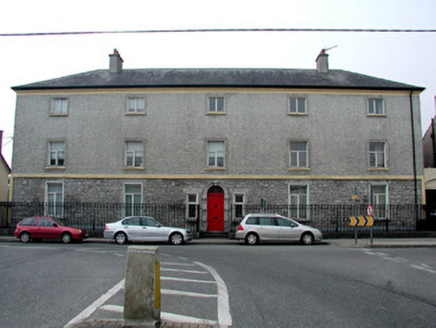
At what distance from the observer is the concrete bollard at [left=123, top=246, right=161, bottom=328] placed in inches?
205

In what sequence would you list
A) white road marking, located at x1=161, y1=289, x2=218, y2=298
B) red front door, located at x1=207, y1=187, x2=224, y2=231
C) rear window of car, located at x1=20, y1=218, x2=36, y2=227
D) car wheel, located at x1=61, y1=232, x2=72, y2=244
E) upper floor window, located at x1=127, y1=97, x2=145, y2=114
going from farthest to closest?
upper floor window, located at x1=127, y1=97, x2=145, y2=114, red front door, located at x1=207, y1=187, x2=224, y2=231, rear window of car, located at x1=20, y1=218, x2=36, y2=227, car wheel, located at x1=61, y1=232, x2=72, y2=244, white road marking, located at x1=161, y1=289, x2=218, y2=298

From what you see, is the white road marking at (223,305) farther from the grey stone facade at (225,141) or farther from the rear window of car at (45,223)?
the grey stone facade at (225,141)

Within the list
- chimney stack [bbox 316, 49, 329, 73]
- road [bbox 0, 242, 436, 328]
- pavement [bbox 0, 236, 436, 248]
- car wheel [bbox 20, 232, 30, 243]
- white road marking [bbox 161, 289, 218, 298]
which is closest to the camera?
road [bbox 0, 242, 436, 328]

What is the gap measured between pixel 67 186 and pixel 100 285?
18620 mm

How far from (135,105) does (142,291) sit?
72.6ft

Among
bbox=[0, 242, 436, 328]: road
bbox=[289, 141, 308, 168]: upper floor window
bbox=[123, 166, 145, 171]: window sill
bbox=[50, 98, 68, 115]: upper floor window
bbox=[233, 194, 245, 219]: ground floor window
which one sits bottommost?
bbox=[0, 242, 436, 328]: road

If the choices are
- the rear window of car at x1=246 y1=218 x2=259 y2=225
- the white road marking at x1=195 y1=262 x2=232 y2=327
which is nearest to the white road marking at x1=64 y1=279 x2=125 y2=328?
the white road marking at x1=195 y1=262 x2=232 y2=327

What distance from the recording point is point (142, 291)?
17.2ft

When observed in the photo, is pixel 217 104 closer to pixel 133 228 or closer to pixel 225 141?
pixel 225 141

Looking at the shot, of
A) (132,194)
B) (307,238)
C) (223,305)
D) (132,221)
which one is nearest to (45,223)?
(132,221)

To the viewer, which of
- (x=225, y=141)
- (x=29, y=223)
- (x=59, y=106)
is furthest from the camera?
(x=59, y=106)

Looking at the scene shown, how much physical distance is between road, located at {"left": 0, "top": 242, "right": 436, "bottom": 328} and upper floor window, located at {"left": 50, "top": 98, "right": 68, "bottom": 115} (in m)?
15.3

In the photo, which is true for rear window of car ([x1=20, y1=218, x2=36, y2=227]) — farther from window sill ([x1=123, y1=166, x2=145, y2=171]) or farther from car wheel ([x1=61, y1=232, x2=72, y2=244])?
window sill ([x1=123, y1=166, x2=145, y2=171])

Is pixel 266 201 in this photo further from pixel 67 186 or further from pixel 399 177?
pixel 67 186
